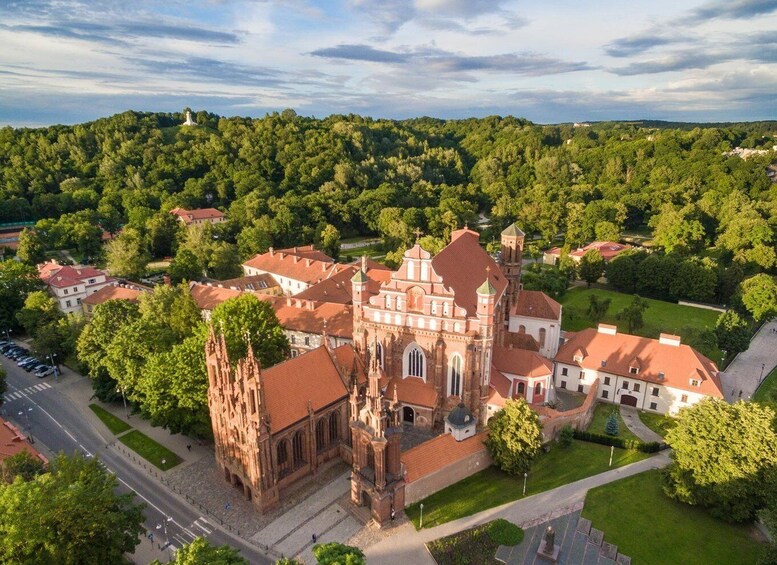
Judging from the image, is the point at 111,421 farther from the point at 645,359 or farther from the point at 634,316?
the point at 634,316

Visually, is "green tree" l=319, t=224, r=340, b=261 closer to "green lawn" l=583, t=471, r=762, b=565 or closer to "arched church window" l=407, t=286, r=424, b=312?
"arched church window" l=407, t=286, r=424, b=312

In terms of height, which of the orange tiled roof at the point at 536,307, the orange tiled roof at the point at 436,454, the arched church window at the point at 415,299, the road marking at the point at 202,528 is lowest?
the road marking at the point at 202,528

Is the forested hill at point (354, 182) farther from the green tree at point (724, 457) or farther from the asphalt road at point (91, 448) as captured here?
the green tree at point (724, 457)

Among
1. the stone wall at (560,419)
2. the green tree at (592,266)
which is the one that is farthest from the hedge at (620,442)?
the green tree at (592,266)

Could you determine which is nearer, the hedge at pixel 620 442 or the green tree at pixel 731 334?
the hedge at pixel 620 442

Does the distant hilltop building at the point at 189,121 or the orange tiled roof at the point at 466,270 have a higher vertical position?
the distant hilltop building at the point at 189,121

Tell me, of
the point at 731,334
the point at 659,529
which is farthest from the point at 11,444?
the point at 731,334
